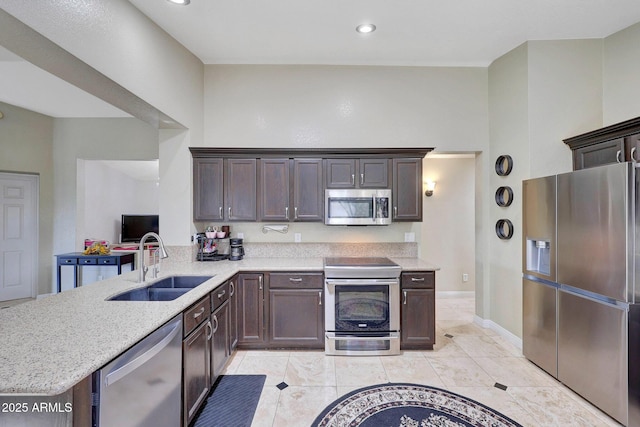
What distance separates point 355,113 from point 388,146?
605 millimetres

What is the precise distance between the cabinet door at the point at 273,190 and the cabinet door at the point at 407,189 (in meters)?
1.31

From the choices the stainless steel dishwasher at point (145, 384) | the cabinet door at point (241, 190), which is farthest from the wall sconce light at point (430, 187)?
the stainless steel dishwasher at point (145, 384)

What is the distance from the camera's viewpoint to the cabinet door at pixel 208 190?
3389 millimetres

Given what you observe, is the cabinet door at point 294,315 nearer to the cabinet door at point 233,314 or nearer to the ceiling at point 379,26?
the cabinet door at point 233,314

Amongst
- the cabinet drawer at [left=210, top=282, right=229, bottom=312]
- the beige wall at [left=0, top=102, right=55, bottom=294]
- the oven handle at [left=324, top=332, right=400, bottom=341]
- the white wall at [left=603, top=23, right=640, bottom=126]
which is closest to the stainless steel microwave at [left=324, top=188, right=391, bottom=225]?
the oven handle at [left=324, top=332, right=400, bottom=341]

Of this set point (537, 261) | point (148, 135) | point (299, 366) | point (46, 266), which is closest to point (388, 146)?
point (537, 261)

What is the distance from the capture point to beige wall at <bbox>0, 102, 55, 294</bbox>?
176 inches

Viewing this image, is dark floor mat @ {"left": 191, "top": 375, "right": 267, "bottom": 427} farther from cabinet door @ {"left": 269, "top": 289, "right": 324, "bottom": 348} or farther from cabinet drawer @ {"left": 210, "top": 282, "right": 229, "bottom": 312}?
cabinet drawer @ {"left": 210, "top": 282, "right": 229, "bottom": 312}

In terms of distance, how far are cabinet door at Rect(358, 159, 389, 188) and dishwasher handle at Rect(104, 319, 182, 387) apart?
2394 mm

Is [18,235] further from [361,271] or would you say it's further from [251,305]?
[361,271]

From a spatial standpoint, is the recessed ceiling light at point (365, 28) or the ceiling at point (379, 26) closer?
the ceiling at point (379, 26)

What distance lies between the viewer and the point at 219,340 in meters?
2.52

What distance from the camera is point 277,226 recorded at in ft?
12.1

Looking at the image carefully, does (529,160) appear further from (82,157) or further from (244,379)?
(82,157)
